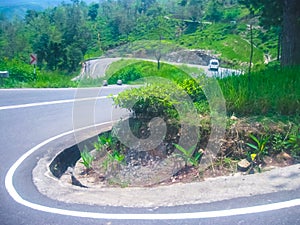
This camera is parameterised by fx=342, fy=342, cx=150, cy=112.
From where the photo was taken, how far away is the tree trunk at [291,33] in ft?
32.3

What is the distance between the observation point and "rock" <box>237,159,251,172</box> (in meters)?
5.48

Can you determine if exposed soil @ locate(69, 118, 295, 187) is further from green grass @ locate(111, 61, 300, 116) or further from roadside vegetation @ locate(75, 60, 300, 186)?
green grass @ locate(111, 61, 300, 116)

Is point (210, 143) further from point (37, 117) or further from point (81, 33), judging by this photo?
point (81, 33)

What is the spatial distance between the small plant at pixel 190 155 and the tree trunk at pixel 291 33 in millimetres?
5882

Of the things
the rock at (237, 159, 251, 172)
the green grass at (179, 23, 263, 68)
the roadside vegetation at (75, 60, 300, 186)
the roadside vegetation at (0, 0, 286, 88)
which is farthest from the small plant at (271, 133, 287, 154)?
the green grass at (179, 23, 263, 68)

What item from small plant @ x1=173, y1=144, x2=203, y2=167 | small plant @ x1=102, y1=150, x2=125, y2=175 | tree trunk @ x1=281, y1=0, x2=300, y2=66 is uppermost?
tree trunk @ x1=281, y1=0, x2=300, y2=66

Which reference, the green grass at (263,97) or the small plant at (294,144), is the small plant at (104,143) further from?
the small plant at (294,144)

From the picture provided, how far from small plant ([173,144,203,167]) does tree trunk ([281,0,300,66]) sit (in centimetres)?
588

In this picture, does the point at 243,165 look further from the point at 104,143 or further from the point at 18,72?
the point at 18,72

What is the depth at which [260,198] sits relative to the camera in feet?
13.2

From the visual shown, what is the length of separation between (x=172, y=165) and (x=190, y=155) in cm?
35

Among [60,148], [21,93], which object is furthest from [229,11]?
[60,148]

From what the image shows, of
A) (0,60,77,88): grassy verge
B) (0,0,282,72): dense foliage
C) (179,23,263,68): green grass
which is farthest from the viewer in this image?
(0,0,282,72): dense foliage

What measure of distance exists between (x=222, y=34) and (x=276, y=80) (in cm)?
5106
